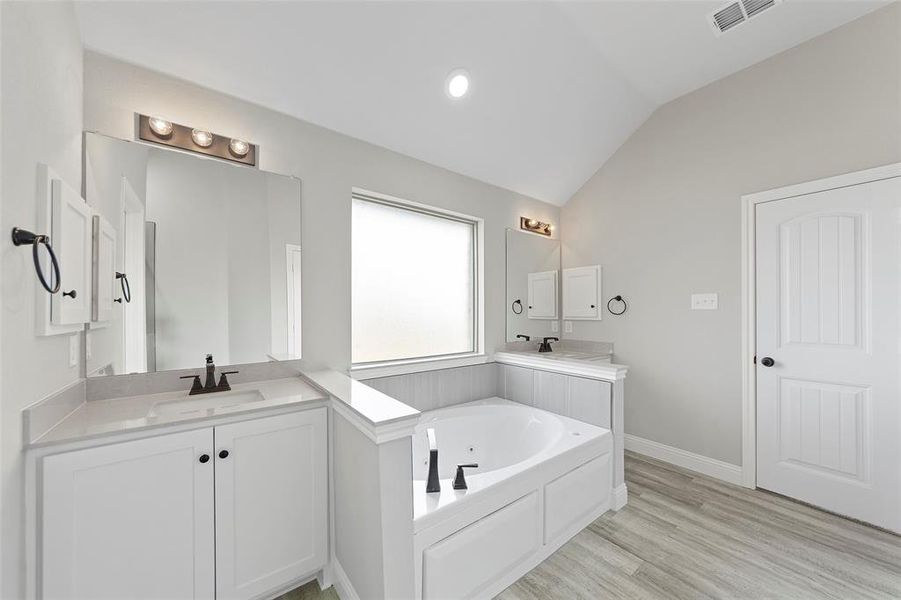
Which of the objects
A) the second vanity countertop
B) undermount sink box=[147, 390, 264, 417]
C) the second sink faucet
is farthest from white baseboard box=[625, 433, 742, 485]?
the second sink faucet

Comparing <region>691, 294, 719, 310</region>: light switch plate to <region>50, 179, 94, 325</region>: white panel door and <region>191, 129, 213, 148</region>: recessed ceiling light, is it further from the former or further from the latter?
<region>50, 179, 94, 325</region>: white panel door

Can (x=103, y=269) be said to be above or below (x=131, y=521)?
above

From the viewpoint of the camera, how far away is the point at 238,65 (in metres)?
1.76

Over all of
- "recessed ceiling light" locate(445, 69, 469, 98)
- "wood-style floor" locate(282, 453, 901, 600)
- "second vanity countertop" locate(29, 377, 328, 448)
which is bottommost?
"wood-style floor" locate(282, 453, 901, 600)

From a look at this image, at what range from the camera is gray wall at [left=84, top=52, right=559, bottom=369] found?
1.62 metres

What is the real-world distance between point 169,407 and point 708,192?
3.67m

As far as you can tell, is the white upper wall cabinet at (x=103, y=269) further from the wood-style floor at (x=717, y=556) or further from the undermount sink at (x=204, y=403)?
the wood-style floor at (x=717, y=556)

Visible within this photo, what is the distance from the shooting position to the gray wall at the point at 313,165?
1.62m

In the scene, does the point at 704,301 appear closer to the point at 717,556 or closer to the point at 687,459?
the point at 687,459

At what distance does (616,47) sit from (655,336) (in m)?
2.19

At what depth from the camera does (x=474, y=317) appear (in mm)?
3066

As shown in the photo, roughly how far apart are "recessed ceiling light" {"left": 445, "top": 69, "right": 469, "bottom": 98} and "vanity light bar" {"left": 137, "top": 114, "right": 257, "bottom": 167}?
1.18m

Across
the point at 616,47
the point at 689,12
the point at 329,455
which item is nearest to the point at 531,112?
the point at 616,47

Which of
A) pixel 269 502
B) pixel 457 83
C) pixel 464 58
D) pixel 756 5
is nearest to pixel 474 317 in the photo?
pixel 457 83
